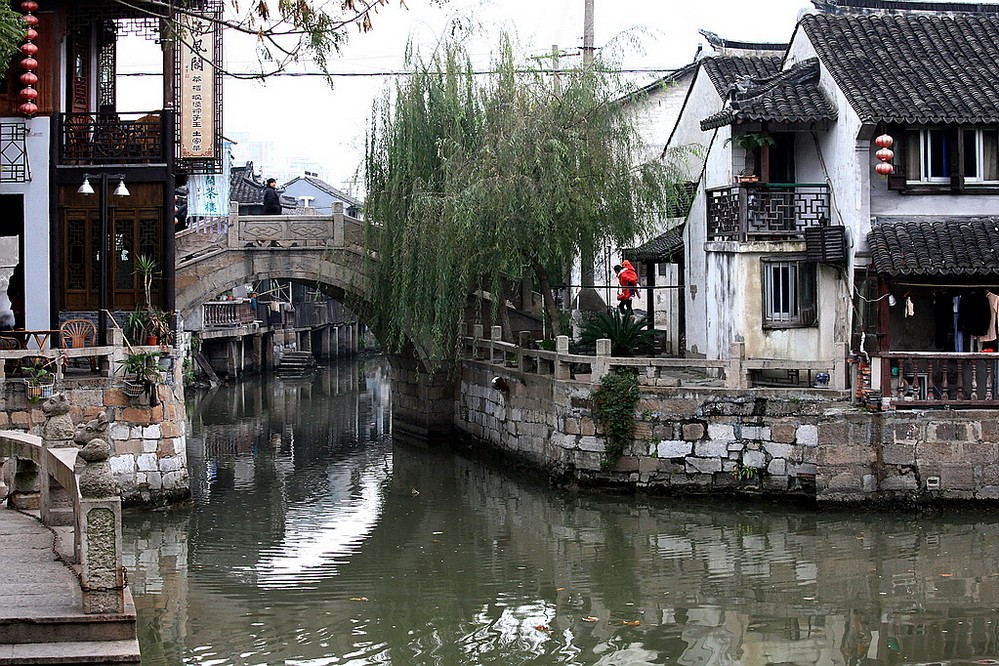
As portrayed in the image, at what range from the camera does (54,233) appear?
68.3ft

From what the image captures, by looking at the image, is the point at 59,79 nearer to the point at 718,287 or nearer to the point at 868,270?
the point at 718,287

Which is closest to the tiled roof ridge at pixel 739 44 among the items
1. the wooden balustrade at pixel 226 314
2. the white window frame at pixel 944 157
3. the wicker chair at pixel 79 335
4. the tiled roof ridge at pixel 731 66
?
the tiled roof ridge at pixel 731 66

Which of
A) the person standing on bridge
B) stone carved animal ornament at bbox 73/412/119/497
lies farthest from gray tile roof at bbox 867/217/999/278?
the person standing on bridge

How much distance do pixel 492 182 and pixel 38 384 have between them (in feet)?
23.1

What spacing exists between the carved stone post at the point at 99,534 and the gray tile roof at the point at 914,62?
12.7m

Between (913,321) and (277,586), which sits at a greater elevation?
(913,321)

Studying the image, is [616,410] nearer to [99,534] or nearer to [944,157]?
[944,157]

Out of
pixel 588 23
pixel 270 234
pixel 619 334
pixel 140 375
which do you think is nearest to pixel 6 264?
pixel 140 375

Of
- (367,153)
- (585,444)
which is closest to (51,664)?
(585,444)

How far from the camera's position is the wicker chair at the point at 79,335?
19.7m

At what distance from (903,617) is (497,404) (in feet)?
36.4

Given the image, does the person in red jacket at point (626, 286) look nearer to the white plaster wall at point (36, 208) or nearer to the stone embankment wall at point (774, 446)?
the stone embankment wall at point (774, 446)

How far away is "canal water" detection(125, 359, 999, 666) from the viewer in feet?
41.7

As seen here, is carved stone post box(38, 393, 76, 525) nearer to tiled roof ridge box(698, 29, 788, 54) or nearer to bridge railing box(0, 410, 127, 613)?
bridge railing box(0, 410, 127, 613)
